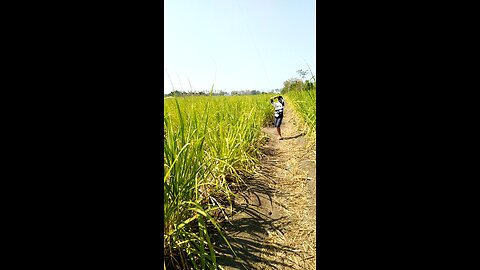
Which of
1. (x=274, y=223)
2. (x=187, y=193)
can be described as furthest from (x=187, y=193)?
(x=274, y=223)

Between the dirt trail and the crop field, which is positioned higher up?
the crop field

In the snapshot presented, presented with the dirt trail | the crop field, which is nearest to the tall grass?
the crop field

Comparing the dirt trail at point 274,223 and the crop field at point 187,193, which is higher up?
the crop field at point 187,193

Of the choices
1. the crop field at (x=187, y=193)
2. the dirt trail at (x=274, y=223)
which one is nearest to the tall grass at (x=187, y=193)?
the crop field at (x=187, y=193)

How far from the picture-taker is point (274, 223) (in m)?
1.81

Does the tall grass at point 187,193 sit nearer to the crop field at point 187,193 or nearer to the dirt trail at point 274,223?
the crop field at point 187,193

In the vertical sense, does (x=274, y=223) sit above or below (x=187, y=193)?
below

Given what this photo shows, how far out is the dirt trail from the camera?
1394mm

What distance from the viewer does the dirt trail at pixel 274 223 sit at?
139 cm

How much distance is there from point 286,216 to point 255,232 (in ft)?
1.32

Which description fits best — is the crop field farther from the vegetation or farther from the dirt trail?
the dirt trail

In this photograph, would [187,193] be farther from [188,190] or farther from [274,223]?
[274,223]
